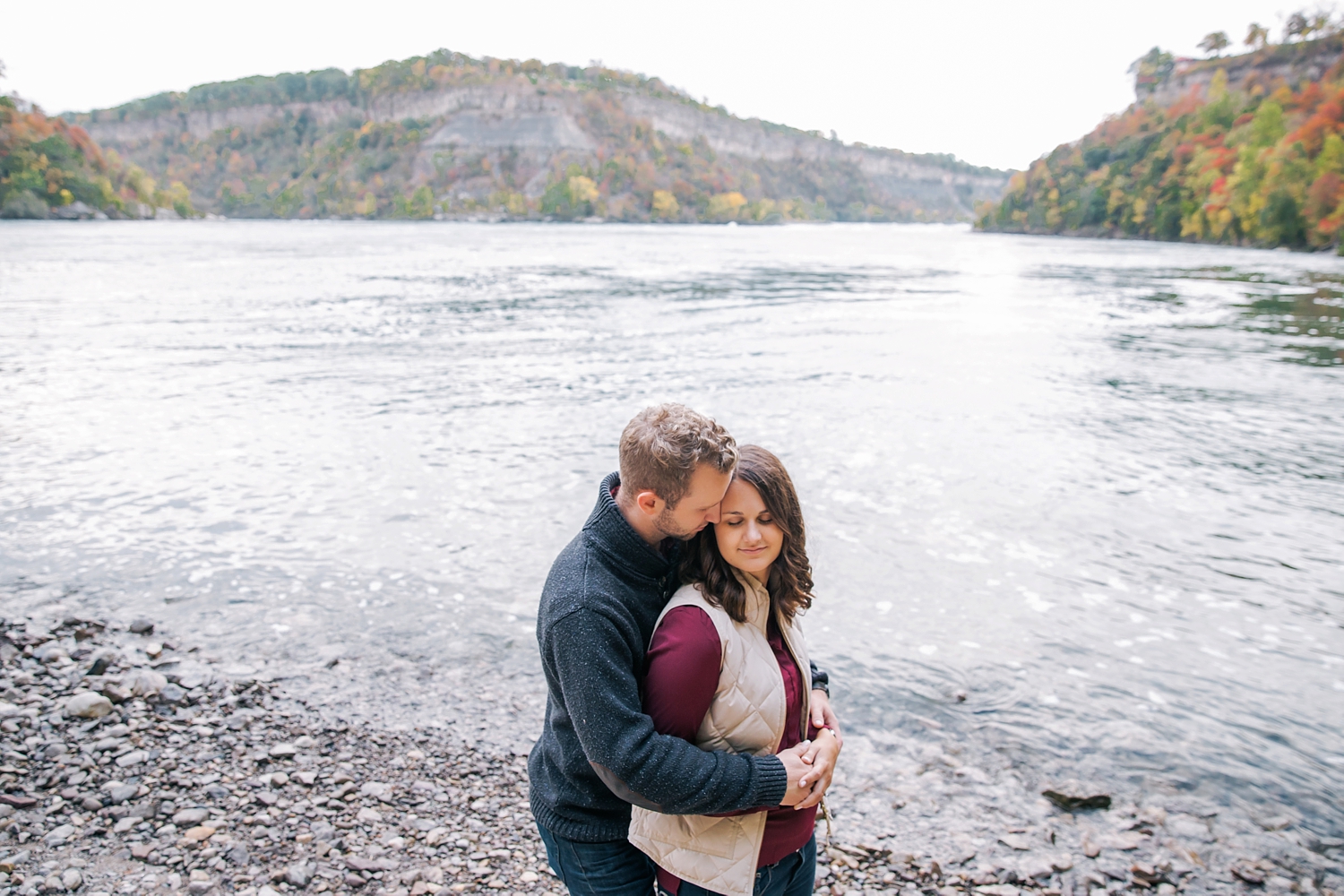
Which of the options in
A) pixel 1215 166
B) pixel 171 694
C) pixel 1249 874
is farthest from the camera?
pixel 1215 166

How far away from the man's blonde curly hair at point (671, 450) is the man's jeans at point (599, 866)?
976 mm

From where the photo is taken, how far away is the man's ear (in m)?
2.06

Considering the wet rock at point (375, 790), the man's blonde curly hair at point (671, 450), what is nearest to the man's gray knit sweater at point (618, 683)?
the man's blonde curly hair at point (671, 450)

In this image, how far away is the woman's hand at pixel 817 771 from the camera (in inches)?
82.3

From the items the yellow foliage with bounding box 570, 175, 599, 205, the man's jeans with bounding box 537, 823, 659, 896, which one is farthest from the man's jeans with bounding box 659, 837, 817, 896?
the yellow foliage with bounding box 570, 175, 599, 205

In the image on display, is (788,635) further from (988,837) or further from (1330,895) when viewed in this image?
(1330,895)

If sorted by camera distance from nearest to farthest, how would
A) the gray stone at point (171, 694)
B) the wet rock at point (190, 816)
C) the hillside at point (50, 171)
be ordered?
1. the wet rock at point (190, 816)
2. the gray stone at point (171, 694)
3. the hillside at point (50, 171)

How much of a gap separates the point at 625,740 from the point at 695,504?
569 mm

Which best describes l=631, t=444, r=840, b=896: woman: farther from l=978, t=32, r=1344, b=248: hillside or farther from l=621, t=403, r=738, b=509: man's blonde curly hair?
l=978, t=32, r=1344, b=248: hillside

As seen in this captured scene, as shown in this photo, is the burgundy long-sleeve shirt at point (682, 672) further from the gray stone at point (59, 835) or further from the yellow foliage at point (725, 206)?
the yellow foliage at point (725, 206)

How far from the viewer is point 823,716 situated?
2350 mm

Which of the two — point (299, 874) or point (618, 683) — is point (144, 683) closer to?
point (299, 874)

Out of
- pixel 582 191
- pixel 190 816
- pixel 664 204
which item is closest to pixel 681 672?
pixel 190 816

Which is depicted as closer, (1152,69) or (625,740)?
(625,740)
